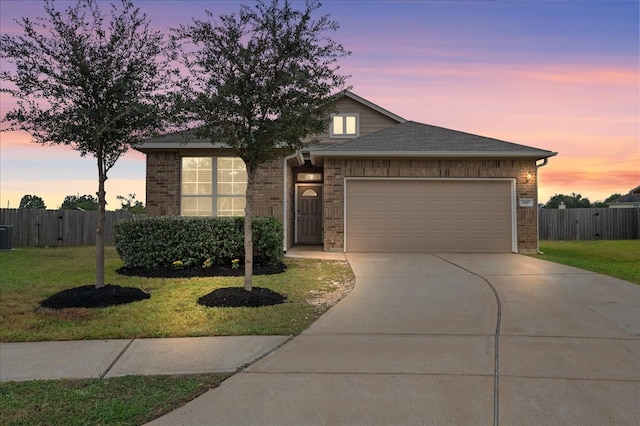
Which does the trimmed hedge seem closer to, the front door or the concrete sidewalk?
the concrete sidewalk

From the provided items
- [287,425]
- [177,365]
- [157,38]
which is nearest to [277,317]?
[177,365]

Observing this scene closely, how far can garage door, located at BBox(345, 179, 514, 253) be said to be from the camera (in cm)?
1393

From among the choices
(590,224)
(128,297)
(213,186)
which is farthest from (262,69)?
(590,224)

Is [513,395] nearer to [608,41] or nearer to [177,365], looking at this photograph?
[177,365]

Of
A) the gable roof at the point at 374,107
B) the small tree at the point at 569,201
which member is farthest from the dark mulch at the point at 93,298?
the small tree at the point at 569,201

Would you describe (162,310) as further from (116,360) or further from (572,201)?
(572,201)

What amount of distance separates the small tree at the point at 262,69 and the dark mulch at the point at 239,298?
7.93ft

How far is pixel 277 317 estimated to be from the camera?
6074 mm

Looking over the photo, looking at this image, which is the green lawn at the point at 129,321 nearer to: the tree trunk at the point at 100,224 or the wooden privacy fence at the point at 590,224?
the tree trunk at the point at 100,224

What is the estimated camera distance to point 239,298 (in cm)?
687

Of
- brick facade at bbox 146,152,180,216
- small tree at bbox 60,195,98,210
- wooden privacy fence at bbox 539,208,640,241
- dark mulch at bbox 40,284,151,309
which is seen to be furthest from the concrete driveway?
small tree at bbox 60,195,98,210

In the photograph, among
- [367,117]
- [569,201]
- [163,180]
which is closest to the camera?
[163,180]

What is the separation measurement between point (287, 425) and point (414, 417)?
904 millimetres

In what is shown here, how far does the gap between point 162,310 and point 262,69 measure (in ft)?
12.8
